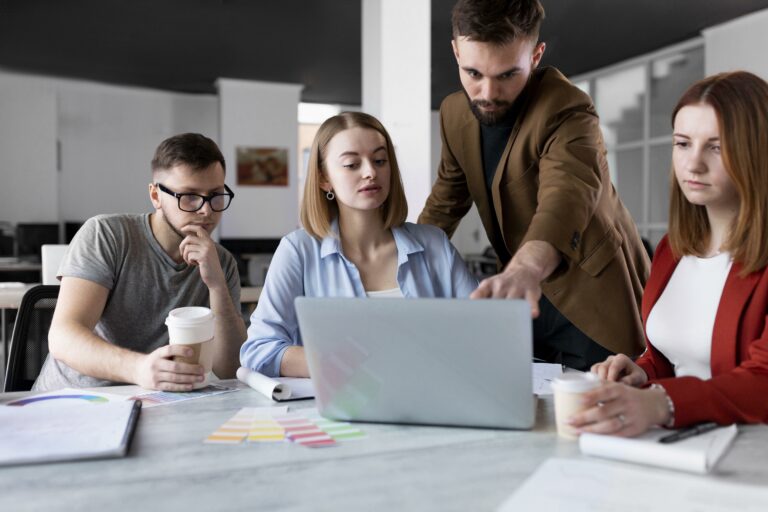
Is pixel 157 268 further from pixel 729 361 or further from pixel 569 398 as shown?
pixel 729 361

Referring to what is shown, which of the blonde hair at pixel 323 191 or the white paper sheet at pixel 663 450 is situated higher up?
the blonde hair at pixel 323 191

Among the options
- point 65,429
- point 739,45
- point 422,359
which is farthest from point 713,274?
point 739,45

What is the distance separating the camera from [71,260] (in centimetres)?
181

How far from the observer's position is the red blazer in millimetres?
1076

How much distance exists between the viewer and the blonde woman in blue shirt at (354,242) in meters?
1.73

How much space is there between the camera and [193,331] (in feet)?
4.44

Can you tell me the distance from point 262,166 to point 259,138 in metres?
0.39

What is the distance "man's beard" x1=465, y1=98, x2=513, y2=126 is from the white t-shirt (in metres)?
0.68

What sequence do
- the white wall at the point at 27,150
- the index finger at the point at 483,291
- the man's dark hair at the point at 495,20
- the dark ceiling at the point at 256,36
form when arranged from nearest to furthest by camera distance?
1. the index finger at the point at 483,291
2. the man's dark hair at the point at 495,20
3. the dark ceiling at the point at 256,36
4. the white wall at the point at 27,150

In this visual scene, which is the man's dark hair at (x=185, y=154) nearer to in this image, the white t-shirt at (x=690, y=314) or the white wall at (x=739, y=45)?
the white t-shirt at (x=690, y=314)

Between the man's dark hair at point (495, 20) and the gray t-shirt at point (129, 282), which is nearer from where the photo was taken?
the man's dark hair at point (495, 20)

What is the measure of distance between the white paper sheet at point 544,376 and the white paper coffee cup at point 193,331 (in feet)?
2.20

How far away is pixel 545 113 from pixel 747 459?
118 centimetres

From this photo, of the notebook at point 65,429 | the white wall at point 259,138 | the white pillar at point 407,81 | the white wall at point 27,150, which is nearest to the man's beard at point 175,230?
the notebook at point 65,429
